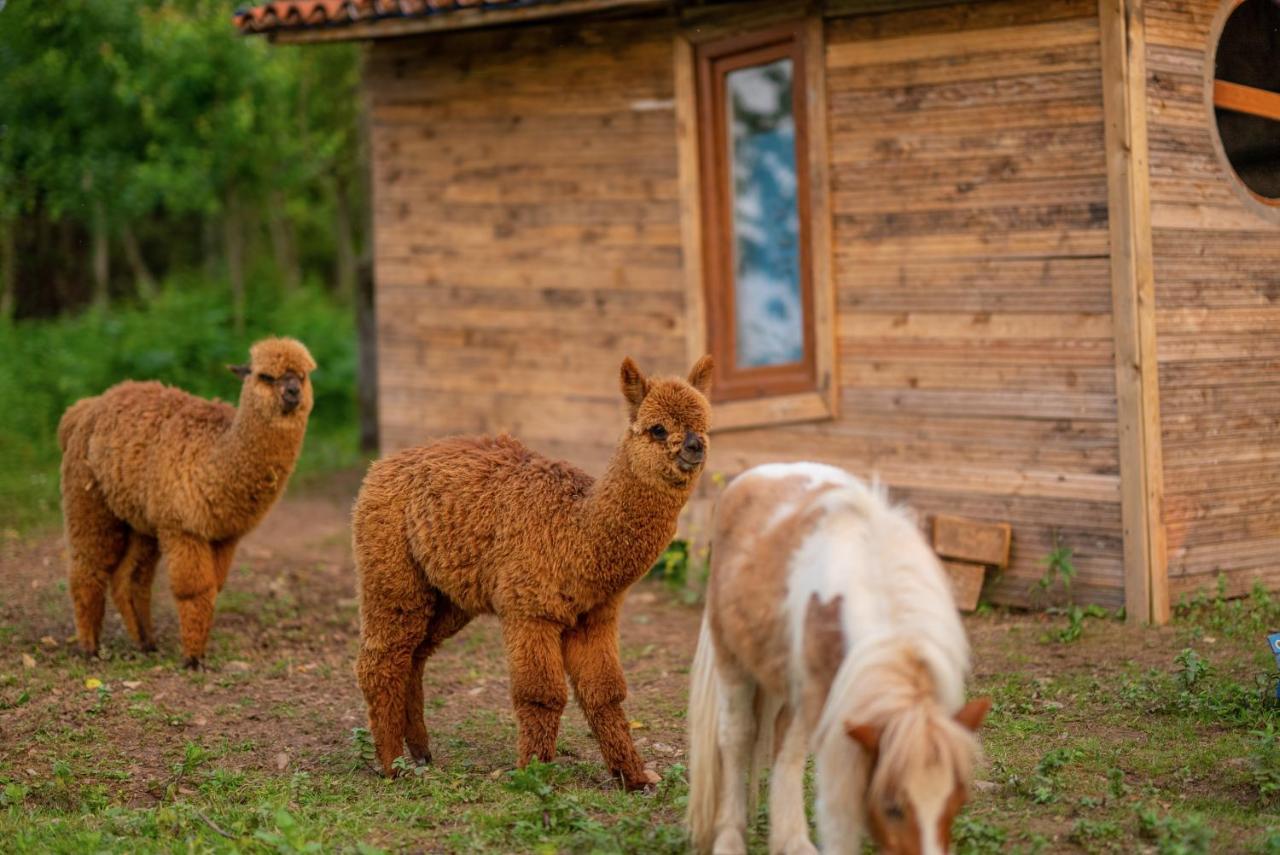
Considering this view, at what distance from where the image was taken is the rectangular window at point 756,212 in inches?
361

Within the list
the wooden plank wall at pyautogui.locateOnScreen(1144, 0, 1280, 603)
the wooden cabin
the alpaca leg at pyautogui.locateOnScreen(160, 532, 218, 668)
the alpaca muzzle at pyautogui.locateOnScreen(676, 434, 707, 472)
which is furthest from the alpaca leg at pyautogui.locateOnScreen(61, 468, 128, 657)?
the wooden plank wall at pyautogui.locateOnScreen(1144, 0, 1280, 603)

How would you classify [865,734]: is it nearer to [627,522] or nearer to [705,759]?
[705,759]

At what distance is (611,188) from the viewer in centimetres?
1024

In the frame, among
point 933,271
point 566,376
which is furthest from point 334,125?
point 933,271

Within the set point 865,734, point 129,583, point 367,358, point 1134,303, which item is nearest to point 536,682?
point 865,734

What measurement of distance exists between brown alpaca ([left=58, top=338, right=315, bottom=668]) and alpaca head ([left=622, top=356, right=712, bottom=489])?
2759 mm

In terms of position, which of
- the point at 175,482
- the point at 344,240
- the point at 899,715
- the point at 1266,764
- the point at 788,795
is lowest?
the point at 1266,764

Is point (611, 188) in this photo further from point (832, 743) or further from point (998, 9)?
point (832, 743)

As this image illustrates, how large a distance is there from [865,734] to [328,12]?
26.1 feet

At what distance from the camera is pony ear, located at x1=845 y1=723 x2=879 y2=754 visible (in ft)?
12.2

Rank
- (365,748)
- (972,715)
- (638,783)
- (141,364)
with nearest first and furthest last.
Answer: (972,715), (638,783), (365,748), (141,364)

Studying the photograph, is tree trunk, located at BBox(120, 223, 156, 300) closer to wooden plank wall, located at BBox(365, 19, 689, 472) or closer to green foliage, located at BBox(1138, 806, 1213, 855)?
wooden plank wall, located at BBox(365, 19, 689, 472)

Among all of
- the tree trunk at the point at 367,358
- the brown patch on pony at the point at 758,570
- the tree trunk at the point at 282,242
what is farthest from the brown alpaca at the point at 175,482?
the tree trunk at the point at 282,242

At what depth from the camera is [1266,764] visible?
5379 millimetres
